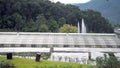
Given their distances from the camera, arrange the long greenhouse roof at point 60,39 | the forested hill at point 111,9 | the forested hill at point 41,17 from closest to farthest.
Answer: the long greenhouse roof at point 60,39 < the forested hill at point 41,17 < the forested hill at point 111,9

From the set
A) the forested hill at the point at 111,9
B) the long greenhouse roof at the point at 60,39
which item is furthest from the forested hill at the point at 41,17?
the forested hill at the point at 111,9

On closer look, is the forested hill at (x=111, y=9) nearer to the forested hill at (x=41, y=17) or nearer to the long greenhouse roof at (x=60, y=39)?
the forested hill at (x=41, y=17)

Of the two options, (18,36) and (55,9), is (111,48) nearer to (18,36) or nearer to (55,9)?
(18,36)

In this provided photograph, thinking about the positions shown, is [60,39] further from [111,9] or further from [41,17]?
[111,9]

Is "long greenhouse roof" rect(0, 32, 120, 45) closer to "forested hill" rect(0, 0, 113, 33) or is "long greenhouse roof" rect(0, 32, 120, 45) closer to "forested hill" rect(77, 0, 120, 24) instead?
"forested hill" rect(0, 0, 113, 33)

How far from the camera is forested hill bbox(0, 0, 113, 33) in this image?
47.4m

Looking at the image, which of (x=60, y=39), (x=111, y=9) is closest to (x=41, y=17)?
(x=60, y=39)

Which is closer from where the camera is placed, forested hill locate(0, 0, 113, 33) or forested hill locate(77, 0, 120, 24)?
forested hill locate(0, 0, 113, 33)

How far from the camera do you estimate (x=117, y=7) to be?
304 feet

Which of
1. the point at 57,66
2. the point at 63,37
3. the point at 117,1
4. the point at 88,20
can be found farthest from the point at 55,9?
the point at 117,1

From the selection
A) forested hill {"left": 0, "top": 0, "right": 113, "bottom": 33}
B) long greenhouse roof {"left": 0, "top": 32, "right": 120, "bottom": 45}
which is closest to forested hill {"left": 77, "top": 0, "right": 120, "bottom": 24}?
forested hill {"left": 0, "top": 0, "right": 113, "bottom": 33}

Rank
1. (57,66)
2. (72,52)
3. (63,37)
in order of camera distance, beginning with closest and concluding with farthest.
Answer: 1. (57,66)
2. (72,52)
3. (63,37)

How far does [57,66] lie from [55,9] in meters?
37.4

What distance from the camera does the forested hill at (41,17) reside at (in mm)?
47406
